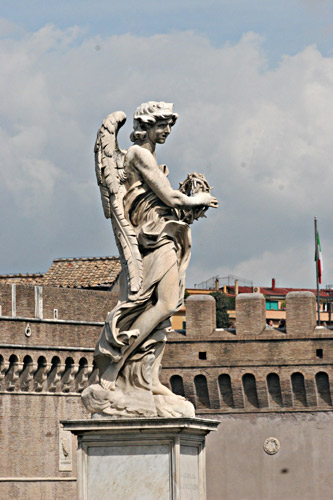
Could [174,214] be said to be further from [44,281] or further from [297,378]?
[44,281]

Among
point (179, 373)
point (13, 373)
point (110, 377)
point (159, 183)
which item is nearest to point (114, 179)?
point (159, 183)

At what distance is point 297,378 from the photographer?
31.2 m

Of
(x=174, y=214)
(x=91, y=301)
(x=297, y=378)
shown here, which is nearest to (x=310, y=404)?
(x=297, y=378)

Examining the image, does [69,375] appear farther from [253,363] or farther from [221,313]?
[221,313]

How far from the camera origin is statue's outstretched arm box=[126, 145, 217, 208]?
6359mm

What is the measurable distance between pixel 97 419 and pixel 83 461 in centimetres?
21

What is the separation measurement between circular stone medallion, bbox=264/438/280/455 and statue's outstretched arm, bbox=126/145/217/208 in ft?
81.7

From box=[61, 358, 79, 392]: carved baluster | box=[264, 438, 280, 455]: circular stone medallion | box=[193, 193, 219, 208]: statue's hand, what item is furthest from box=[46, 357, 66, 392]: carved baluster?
box=[193, 193, 219, 208]: statue's hand

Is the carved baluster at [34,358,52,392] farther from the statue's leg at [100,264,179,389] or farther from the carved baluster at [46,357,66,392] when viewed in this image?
the statue's leg at [100,264,179,389]

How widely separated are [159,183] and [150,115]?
0.37 metres

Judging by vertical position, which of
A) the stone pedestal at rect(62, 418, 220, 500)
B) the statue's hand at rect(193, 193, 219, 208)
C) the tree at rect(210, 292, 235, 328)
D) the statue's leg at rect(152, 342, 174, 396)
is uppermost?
the tree at rect(210, 292, 235, 328)

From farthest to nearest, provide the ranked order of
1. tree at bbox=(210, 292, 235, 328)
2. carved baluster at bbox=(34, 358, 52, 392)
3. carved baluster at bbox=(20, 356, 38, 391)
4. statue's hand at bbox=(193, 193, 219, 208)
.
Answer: tree at bbox=(210, 292, 235, 328) → carved baluster at bbox=(34, 358, 52, 392) → carved baluster at bbox=(20, 356, 38, 391) → statue's hand at bbox=(193, 193, 219, 208)

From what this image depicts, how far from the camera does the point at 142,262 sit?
6359 mm

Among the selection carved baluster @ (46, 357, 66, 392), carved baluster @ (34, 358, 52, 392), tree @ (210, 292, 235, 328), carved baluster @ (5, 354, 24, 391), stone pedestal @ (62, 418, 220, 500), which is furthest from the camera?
tree @ (210, 292, 235, 328)
